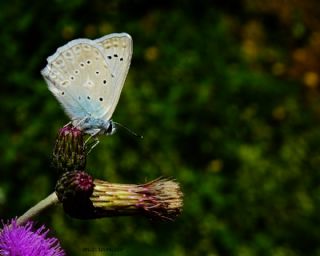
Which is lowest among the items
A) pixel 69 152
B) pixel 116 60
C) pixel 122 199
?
pixel 122 199

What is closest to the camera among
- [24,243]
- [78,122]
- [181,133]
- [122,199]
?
[24,243]

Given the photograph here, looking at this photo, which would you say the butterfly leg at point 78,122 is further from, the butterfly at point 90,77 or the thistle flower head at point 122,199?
the thistle flower head at point 122,199

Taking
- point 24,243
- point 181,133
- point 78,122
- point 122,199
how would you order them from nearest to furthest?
point 24,243 < point 122,199 < point 78,122 < point 181,133

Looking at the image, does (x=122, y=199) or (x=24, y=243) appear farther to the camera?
(x=122, y=199)

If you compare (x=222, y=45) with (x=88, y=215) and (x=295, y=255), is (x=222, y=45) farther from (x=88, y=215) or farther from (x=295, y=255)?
(x=88, y=215)

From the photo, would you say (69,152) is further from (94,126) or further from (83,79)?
(83,79)

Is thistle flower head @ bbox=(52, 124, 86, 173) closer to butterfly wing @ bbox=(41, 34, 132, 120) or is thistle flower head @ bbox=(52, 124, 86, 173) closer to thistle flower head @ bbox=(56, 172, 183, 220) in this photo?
thistle flower head @ bbox=(56, 172, 183, 220)

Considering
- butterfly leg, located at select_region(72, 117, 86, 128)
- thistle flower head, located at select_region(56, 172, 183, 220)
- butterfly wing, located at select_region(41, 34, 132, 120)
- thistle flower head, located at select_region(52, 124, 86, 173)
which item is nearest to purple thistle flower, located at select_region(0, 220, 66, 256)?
thistle flower head, located at select_region(56, 172, 183, 220)

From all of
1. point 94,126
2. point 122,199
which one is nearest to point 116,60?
point 94,126
